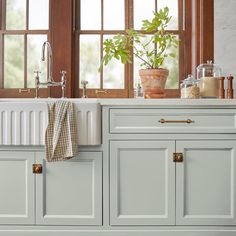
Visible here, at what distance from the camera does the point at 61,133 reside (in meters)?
2.54

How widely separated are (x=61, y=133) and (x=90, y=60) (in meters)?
1.02

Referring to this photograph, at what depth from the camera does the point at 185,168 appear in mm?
2611

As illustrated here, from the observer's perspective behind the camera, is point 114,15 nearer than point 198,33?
No

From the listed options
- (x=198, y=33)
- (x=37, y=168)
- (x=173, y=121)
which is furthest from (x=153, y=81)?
(x=37, y=168)

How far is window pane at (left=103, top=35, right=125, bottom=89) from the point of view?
11.0 ft

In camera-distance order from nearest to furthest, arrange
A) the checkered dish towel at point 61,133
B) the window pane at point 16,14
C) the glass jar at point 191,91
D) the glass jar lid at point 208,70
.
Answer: the checkered dish towel at point 61,133 < the glass jar at point 191,91 < the glass jar lid at point 208,70 < the window pane at point 16,14

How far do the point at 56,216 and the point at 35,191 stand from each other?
21 cm

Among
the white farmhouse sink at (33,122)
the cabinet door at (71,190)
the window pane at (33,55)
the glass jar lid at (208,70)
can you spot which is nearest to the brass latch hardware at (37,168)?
the cabinet door at (71,190)

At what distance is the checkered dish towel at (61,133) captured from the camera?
2.52 m

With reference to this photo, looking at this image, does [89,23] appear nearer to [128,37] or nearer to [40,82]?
[128,37]

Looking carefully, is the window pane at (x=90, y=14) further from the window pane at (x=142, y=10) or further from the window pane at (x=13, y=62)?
the window pane at (x=13, y=62)

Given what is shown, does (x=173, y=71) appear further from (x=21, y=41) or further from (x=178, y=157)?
(x=21, y=41)

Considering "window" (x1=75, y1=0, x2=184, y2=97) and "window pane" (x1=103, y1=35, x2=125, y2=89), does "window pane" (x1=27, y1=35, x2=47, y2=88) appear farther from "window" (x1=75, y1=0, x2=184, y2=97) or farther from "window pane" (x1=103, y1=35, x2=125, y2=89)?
"window pane" (x1=103, y1=35, x2=125, y2=89)

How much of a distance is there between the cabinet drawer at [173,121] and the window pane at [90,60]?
823 millimetres
